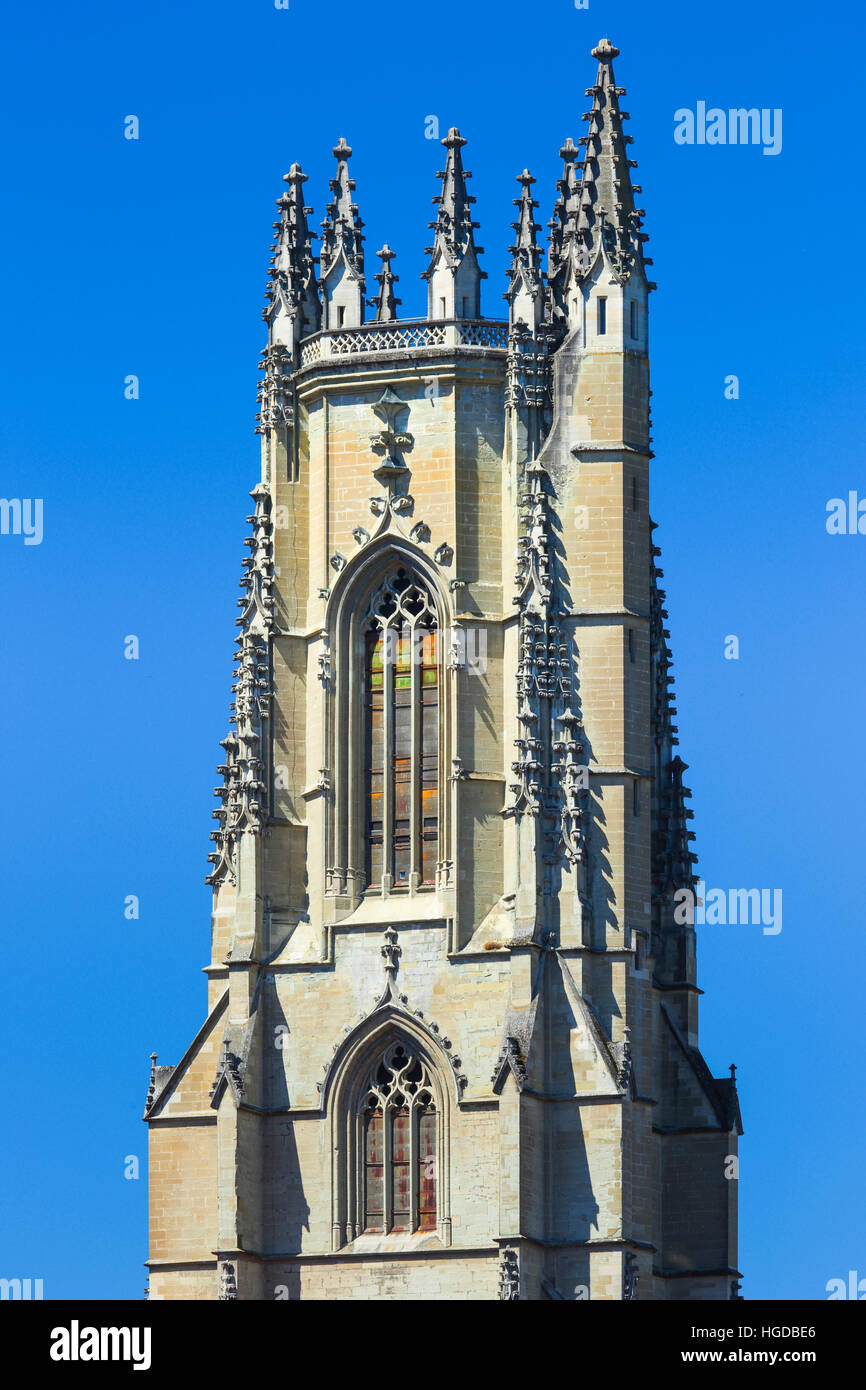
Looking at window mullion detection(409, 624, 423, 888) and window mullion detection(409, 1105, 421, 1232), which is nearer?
window mullion detection(409, 1105, 421, 1232)

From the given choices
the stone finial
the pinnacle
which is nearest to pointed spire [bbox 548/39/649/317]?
the pinnacle

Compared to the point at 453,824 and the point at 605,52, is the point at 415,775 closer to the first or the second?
the point at 453,824

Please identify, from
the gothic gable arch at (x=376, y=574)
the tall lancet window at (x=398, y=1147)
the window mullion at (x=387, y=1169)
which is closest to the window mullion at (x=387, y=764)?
the gothic gable arch at (x=376, y=574)

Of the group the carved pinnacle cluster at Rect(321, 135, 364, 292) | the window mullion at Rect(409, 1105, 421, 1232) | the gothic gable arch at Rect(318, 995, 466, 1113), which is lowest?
the window mullion at Rect(409, 1105, 421, 1232)

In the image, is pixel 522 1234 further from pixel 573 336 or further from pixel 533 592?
pixel 573 336

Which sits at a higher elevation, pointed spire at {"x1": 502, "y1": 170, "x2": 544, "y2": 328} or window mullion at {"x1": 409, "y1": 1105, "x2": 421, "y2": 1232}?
pointed spire at {"x1": 502, "y1": 170, "x2": 544, "y2": 328}

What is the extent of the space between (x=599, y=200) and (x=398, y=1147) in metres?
16.7

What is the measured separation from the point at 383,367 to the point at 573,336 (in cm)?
330

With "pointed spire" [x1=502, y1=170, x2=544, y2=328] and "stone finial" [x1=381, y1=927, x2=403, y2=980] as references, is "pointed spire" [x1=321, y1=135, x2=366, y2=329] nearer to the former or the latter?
"pointed spire" [x1=502, y1=170, x2=544, y2=328]

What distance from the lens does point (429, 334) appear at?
72.2 m

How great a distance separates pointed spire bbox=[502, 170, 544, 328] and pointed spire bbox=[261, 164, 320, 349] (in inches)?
151

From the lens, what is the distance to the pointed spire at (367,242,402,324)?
73.2 meters
